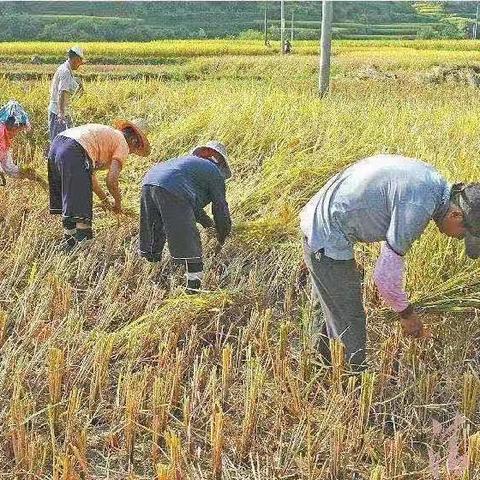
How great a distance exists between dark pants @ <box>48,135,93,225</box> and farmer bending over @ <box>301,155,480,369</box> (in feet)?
6.69

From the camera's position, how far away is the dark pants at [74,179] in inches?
175

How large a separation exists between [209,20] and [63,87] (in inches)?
2577

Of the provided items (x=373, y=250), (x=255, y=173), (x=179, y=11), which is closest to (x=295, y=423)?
(x=373, y=250)

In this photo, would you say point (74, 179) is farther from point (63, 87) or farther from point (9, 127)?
point (63, 87)

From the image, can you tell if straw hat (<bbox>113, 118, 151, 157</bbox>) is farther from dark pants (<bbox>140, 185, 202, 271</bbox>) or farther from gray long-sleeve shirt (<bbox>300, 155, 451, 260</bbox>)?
gray long-sleeve shirt (<bbox>300, 155, 451, 260</bbox>)

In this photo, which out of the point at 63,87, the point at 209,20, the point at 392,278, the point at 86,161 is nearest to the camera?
the point at 392,278

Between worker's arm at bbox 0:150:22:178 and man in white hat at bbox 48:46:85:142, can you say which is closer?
worker's arm at bbox 0:150:22:178

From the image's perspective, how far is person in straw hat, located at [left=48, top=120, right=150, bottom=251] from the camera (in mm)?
4426

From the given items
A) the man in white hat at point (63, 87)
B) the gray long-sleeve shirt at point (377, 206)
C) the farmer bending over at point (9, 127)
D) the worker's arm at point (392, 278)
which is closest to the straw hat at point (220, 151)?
the gray long-sleeve shirt at point (377, 206)

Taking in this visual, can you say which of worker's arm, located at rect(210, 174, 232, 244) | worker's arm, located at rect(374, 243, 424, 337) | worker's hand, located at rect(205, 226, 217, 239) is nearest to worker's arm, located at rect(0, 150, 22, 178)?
worker's hand, located at rect(205, 226, 217, 239)

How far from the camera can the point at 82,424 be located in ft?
9.01

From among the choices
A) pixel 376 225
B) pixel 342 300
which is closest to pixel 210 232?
pixel 342 300

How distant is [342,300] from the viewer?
2816 millimetres

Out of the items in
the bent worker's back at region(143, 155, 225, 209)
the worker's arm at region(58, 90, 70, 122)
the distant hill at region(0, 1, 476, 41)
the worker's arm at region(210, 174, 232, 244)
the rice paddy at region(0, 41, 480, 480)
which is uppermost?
the distant hill at region(0, 1, 476, 41)
